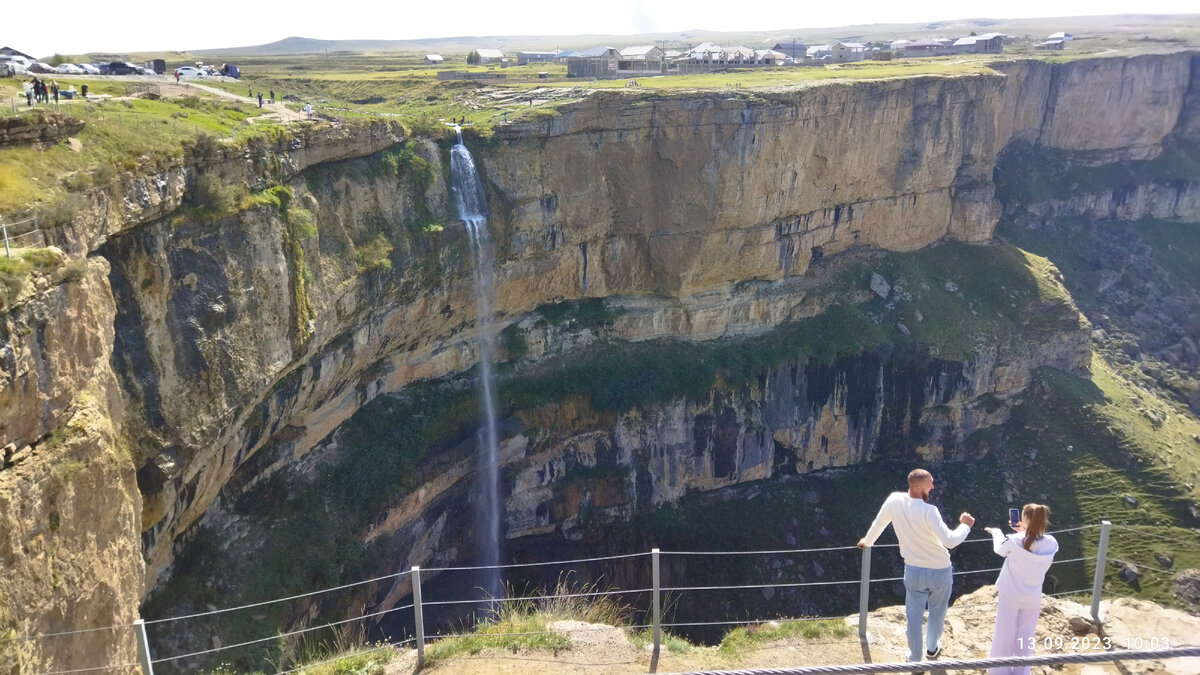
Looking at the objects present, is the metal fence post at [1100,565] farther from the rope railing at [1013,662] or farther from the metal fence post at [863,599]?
the rope railing at [1013,662]

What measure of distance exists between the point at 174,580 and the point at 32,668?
11256mm

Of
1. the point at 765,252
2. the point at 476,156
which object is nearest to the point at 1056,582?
the point at 765,252

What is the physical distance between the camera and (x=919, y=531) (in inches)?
360

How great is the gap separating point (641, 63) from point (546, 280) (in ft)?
83.1

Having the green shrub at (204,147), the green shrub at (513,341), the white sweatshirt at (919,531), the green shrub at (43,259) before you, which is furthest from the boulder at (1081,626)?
the green shrub at (513,341)

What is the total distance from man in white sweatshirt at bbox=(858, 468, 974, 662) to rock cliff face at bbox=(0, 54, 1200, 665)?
1046 cm

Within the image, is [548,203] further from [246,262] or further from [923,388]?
[923,388]

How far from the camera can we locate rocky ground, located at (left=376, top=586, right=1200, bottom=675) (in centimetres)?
1068

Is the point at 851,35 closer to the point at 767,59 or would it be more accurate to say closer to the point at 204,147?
the point at 767,59

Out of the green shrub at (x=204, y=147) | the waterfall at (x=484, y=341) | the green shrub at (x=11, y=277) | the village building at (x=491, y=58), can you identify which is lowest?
the waterfall at (x=484, y=341)

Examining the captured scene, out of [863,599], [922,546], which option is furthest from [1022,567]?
[863,599]

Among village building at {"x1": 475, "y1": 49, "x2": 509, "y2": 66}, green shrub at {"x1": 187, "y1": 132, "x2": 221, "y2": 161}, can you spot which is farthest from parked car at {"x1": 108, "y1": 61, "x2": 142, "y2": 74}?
village building at {"x1": 475, "y1": 49, "x2": 509, "y2": 66}

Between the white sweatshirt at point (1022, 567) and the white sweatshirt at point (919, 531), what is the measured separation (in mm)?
451

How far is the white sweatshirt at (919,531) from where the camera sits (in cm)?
898
